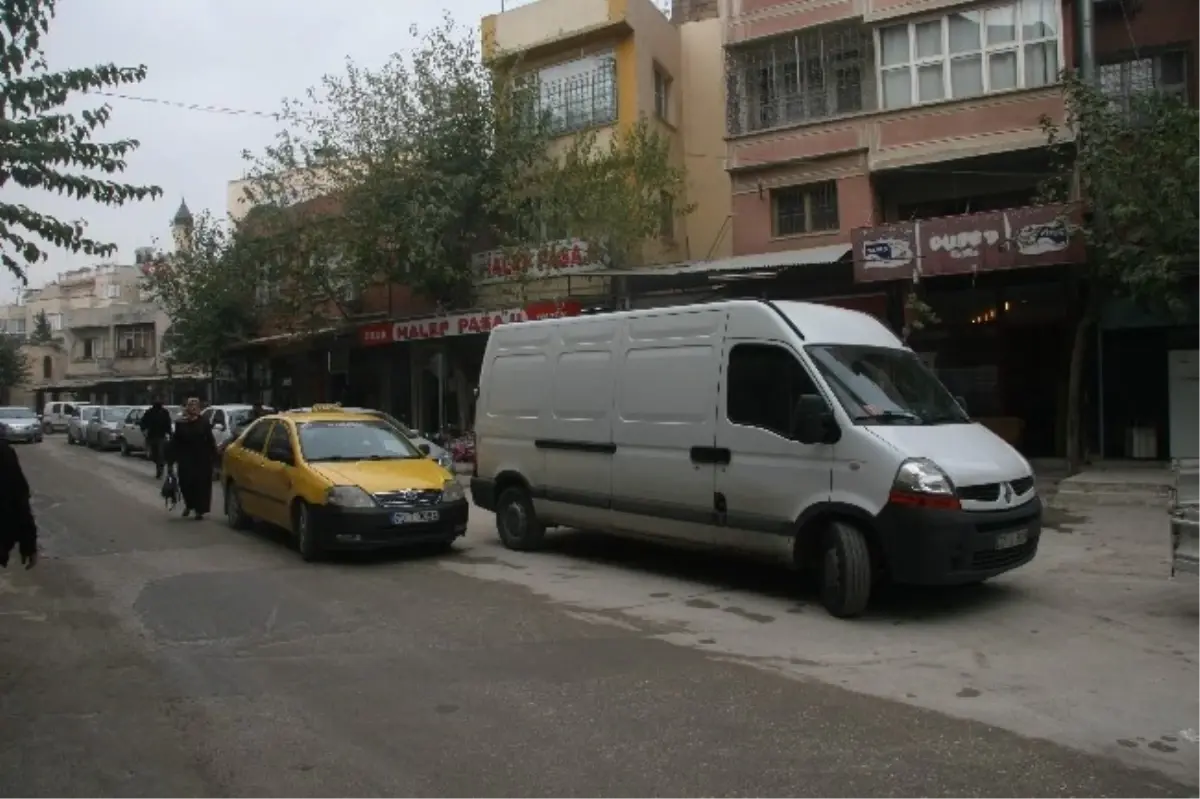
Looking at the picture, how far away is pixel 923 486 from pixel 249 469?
840 cm

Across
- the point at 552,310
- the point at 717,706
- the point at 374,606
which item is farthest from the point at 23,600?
the point at 552,310

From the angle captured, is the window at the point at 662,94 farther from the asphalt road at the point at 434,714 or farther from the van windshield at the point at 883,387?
the asphalt road at the point at 434,714

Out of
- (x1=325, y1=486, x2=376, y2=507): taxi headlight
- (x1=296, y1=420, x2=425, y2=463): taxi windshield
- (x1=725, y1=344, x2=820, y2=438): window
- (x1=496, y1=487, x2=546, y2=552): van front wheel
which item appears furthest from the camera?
(x1=296, y1=420, x2=425, y2=463): taxi windshield

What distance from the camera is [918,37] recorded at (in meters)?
19.0

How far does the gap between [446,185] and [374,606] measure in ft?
53.0

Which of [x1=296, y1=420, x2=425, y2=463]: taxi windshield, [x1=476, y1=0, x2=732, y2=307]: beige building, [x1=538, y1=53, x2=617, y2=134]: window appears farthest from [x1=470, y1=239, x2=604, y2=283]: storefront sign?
[x1=296, y1=420, x2=425, y2=463]: taxi windshield

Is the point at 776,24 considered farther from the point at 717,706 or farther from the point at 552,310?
the point at 717,706

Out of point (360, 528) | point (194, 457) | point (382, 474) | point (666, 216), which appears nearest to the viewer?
point (360, 528)

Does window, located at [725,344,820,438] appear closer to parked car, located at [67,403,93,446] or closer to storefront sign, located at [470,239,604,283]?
storefront sign, located at [470,239,604,283]

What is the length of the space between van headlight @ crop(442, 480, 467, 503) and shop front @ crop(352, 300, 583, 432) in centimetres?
1057

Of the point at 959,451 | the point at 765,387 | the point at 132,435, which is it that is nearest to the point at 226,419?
the point at 132,435

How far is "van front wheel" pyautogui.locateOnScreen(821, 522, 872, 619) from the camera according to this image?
740 cm

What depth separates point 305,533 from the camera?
10.2 meters

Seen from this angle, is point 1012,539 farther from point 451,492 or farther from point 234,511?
point 234,511
